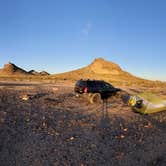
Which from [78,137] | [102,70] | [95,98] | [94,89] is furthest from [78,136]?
[102,70]

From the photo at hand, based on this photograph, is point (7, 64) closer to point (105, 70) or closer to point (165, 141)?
point (105, 70)

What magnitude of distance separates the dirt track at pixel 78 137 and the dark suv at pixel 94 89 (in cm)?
414

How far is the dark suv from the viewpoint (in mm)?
21125

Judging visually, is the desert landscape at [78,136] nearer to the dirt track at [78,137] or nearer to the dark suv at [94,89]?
the dirt track at [78,137]

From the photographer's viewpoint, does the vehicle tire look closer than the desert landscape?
No

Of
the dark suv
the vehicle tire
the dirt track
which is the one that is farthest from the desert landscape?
the dark suv

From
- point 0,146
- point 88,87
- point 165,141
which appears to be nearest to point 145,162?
point 165,141

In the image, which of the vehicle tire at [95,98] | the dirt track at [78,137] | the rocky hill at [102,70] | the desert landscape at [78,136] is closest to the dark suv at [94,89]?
the vehicle tire at [95,98]

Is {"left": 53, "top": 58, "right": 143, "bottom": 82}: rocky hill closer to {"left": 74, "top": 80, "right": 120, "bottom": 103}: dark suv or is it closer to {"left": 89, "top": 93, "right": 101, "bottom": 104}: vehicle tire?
{"left": 74, "top": 80, "right": 120, "bottom": 103}: dark suv

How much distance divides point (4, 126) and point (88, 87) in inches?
414

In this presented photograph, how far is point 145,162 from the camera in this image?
864cm

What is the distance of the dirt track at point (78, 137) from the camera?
28.5 ft

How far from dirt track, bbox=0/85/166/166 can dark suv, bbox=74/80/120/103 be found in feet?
13.6

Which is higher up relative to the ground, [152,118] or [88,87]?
[88,87]
